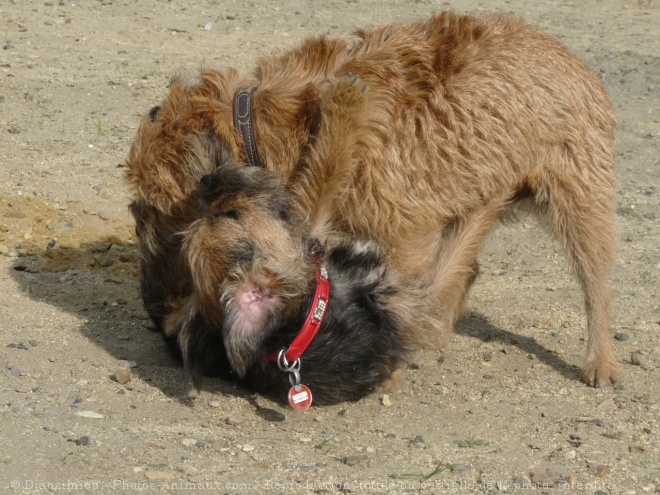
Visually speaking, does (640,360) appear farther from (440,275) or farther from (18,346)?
(18,346)

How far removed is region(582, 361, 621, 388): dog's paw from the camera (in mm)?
5285

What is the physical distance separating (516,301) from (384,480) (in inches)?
104

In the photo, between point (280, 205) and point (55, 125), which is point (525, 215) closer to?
point (280, 205)

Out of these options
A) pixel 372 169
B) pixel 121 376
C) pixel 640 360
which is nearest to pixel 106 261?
pixel 121 376

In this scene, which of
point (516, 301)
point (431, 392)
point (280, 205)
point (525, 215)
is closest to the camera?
point (280, 205)

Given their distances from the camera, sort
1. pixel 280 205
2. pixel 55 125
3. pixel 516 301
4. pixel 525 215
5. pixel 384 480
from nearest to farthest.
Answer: pixel 384 480 < pixel 280 205 < pixel 525 215 < pixel 516 301 < pixel 55 125

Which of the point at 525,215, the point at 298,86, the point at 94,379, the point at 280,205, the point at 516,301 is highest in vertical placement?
the point at 298,86

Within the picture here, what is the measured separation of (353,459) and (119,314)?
2186 millimetres

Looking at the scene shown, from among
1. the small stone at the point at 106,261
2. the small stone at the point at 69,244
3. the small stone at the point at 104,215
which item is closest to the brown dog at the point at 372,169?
the small stone at the point at 106,261

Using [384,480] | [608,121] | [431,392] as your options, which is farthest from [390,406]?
[608,121]

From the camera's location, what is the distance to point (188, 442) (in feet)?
14.3

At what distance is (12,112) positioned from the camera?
8.54m

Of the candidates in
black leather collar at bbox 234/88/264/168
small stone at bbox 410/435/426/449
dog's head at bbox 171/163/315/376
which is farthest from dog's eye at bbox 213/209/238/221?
small stone at bbox 410/435/426/449

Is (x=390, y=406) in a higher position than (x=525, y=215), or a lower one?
lower
